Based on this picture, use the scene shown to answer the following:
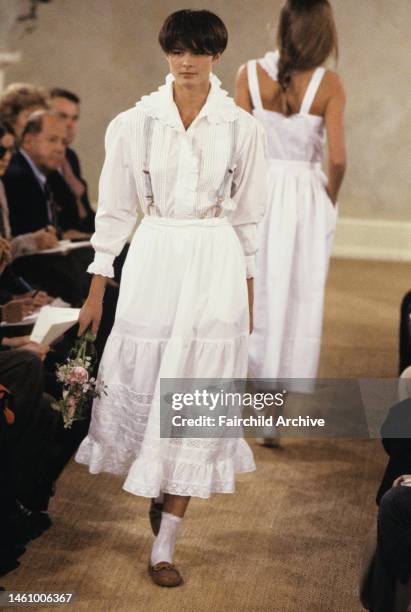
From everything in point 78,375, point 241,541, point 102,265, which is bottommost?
point 241,541

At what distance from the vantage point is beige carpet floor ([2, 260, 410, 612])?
10.5 ft

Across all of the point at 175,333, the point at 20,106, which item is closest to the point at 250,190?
the point at 175,333

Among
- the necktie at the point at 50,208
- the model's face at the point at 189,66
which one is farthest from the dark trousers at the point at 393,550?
the necktie at the point at 50,208

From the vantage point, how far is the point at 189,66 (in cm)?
307

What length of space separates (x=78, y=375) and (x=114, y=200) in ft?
1.67

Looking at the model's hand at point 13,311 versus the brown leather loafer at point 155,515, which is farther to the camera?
the model's hand at point 13,311

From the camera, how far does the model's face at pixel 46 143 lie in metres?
5.38

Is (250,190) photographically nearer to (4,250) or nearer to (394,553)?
(4,250)

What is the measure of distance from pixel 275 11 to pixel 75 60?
188 centimetres

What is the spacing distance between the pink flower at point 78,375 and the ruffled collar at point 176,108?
73 centimetres

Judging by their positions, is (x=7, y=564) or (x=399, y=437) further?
(x=7, y=564)

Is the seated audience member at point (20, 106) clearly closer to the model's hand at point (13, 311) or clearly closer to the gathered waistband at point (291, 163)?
the gathered waistband at point (291, 163)

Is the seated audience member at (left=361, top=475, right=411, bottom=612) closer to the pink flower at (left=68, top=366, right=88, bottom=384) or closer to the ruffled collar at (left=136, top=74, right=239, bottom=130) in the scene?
the pink flower at (left=68, top=366, right=88, bottom=384)

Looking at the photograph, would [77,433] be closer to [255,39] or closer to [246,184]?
[246,184]
